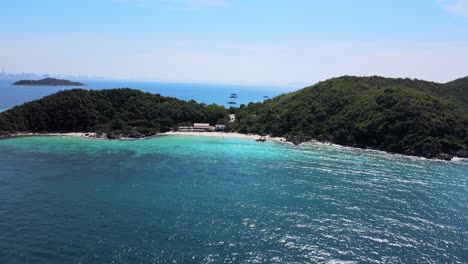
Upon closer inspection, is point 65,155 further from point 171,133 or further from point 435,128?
point 435,128

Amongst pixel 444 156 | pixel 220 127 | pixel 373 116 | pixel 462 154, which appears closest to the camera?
pixel 444 156

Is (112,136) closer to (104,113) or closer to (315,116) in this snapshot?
(104,113)

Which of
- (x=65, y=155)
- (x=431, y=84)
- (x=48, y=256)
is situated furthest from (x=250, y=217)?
(x=431, y=84)

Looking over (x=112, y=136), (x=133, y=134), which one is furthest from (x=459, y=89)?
(x=112, y=136)

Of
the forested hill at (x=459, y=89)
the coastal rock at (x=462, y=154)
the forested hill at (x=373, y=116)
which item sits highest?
the forested hill at (x=459, y=89)

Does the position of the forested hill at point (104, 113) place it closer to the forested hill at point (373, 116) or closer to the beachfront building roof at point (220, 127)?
Answer: the beachfront building roof at point (220, 127)

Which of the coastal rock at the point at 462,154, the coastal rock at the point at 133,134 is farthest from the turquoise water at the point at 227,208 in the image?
the coastal rock at the point at 133,134
